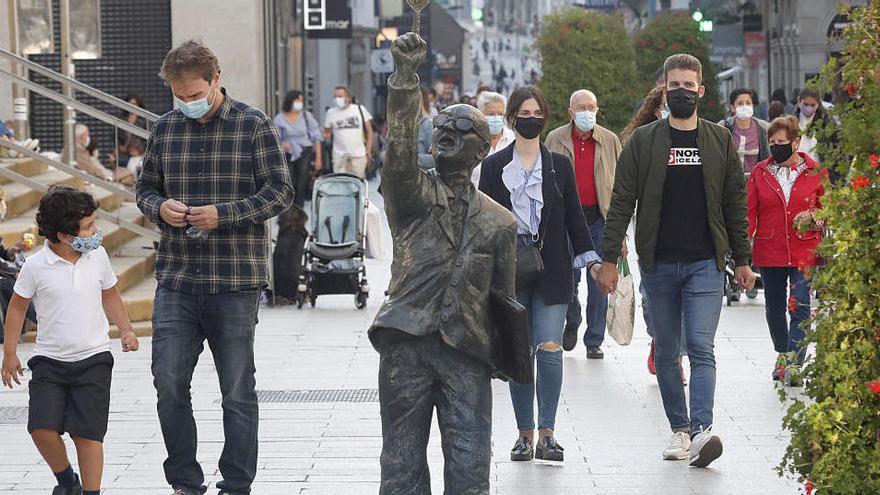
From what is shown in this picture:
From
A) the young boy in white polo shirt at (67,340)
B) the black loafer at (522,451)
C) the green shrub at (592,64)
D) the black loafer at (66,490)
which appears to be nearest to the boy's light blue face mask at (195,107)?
the young boy in white polo shirt at (67,340)

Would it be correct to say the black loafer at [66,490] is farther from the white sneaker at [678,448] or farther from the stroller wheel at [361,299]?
the stroller wheel at [361,299]

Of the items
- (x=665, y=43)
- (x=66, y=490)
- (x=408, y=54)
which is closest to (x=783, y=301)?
(x=66, y=490)

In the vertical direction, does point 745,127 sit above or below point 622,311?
above

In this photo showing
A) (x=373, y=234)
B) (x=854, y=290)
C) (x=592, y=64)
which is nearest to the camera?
(x=854, y=290)

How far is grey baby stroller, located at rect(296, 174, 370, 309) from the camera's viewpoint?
48.4ft

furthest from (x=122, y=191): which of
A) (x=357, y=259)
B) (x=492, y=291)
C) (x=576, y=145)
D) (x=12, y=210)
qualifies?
(x=492, y=291)

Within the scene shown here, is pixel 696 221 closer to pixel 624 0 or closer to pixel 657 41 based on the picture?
pixel 657 41

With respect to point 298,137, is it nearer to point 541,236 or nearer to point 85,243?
point 541,236

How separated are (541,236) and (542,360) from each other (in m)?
0.60

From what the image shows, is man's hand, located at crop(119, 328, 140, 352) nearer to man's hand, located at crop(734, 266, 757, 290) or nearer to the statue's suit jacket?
the statue's suit jacket

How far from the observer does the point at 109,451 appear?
28.0ft

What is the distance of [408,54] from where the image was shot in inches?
200

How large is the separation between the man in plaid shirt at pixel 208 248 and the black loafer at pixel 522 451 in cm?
165

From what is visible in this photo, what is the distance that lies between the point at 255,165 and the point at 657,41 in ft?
84.7
